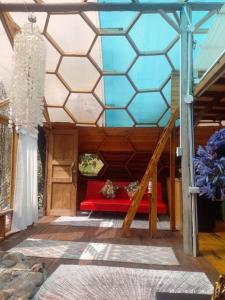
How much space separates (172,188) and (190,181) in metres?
1.46

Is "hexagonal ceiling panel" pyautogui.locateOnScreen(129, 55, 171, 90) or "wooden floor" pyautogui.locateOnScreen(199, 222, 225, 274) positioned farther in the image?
"hexagonal ceiling panel" pyautogui.locateOnScreen(129, 55, 171, 90)

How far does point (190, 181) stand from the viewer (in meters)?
3.73

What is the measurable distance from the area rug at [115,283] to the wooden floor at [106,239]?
0.18 m

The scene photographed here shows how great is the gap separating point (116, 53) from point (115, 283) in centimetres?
397

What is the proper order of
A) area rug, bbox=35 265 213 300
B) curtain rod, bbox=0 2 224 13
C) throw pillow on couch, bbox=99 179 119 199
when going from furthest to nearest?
throw pillow on couch, bbox=99 179 119 199
curtain rod, bbox=0 2 224 13
area rug, bbox=35 265 213 300

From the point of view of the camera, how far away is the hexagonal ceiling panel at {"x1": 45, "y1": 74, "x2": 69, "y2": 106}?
19.6 feet

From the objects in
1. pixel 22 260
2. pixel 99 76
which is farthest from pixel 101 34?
pixel 22 260

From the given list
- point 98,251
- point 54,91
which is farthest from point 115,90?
point 98,251

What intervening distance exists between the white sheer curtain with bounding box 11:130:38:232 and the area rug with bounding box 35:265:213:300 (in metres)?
1.92

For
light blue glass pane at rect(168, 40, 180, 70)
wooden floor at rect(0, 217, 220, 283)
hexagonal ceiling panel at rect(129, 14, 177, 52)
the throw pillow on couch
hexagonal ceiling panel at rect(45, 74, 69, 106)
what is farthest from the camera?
the throw pillow on couch

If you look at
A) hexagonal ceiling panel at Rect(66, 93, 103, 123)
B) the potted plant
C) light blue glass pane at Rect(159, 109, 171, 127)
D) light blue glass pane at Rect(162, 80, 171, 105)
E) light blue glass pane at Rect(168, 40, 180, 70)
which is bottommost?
the potted plant

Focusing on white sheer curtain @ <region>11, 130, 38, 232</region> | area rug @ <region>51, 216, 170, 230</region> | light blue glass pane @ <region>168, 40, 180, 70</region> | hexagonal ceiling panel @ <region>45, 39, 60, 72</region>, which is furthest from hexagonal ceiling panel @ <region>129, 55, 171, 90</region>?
area rug @ <region>51, 216, 170, 230</region>

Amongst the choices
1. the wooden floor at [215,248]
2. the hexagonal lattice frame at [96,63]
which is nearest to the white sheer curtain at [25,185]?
the hexagonal lattice frame at [96,63]

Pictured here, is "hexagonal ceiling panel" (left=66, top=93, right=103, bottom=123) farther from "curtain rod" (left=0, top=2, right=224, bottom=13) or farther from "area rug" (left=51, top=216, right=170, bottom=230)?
"curtain rod" (left=0, top=2, right=224, bottom=13)
